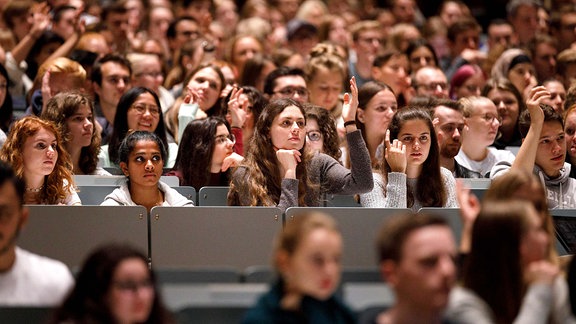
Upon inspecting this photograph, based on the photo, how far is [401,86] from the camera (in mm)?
7523

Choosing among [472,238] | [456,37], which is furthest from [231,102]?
[456,37]

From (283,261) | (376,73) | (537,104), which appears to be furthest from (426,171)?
(376,73)

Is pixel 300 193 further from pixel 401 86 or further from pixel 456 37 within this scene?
pixel 456 37

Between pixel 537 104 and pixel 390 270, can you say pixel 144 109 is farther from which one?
pixel 390 270

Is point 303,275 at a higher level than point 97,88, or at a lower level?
lower

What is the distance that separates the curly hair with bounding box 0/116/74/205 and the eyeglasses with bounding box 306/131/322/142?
4.12 ft

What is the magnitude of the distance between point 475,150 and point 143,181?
200cm

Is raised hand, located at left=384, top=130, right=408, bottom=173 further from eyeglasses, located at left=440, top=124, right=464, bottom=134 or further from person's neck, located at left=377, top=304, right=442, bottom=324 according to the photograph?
person's neck, located at left=377, top=304, right=442, bottom=324

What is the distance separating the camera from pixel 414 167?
5223 millimetres

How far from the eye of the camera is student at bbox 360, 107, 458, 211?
509 cm

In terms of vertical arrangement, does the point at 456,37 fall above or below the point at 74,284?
above

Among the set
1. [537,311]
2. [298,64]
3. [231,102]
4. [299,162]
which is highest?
[298,64]

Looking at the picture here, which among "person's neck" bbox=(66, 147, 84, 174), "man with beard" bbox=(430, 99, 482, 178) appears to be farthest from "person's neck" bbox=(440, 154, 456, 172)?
"person's neck" bbox=(66, 147, 84, 174)

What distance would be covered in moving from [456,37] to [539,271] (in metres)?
6.39
